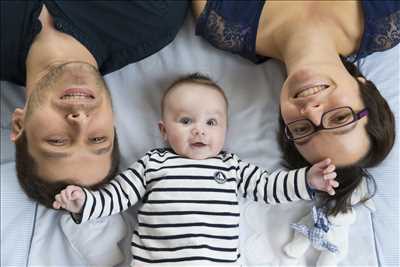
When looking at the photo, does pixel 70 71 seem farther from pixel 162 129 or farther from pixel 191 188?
pixel 191 188

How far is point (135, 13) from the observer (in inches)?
56.9

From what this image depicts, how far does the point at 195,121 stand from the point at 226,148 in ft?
0.51

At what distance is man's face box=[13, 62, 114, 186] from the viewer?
123 cm

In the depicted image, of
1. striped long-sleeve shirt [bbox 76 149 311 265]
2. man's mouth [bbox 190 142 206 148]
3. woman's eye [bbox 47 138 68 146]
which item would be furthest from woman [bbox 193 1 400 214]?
woman's eye [bbox 47 138 68 146]

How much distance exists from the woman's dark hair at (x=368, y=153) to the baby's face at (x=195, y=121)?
0.68 ft

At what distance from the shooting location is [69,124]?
123cm

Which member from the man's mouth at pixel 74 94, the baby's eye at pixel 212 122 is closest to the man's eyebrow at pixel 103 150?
the man's mouth at pixel 74 94

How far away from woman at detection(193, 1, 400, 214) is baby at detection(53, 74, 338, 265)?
73 mm

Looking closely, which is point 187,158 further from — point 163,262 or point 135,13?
point 135,13

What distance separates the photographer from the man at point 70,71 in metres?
1.24

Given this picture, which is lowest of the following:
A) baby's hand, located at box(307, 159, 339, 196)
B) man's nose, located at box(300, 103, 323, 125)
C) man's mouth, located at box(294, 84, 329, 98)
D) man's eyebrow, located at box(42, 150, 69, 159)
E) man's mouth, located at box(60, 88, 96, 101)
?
baby's hand, located at box(307, 159, 339, 196)

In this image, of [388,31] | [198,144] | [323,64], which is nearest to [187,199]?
[198,144]

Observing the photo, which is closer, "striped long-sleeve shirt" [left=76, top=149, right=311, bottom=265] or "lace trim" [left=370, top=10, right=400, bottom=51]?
"striped long-sleeve shirt" [left=76, top=149, right=311, bottom=265]

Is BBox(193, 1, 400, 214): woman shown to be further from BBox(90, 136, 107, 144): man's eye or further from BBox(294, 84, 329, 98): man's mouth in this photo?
BBox(90, 136, 107, 144): man's eye
